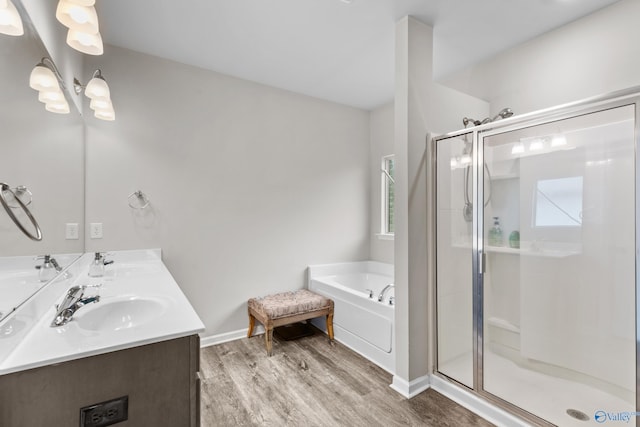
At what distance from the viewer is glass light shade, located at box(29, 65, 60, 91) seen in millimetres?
1129

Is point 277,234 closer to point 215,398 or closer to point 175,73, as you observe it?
point 215,398

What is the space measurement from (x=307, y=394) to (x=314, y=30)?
107 inches

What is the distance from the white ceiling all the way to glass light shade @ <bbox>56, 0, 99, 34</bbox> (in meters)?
0.94

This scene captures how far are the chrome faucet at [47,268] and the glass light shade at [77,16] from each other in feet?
3.19

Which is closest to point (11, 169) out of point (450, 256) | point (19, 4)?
point (19, 4)

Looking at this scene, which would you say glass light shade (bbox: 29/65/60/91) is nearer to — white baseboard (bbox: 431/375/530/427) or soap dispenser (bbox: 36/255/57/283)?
soap dispenser (bbox: 36/255/57/283)

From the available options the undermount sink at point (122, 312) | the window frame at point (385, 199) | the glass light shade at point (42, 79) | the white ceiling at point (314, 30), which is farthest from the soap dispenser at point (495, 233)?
the glass light shade at point (42, 79)

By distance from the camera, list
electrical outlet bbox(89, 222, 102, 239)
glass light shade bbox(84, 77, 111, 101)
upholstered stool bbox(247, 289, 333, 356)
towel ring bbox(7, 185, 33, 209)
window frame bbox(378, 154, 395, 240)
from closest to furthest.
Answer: towel ring bbox(7, 185, 33, 209) < glass light shade bbox(84, 77, 111, 101) < electrical outlet bbox(89, 222, 102, 239) < upholstered stool bbox(247, 289, 333, 356) < window frame bbox(378, 154, 395, 240)

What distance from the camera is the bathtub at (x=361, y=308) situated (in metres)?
2.46

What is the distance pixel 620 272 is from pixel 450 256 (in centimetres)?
88

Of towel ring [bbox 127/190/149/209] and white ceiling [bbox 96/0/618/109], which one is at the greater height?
white ceiling [bbox 96/0/618/109]

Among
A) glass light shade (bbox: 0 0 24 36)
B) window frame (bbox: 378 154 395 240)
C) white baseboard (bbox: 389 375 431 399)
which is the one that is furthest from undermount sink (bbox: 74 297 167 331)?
window frame (bbox: 378 154 395 240)

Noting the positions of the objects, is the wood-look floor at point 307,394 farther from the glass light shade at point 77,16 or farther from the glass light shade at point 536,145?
the glass light shade at point 77,16

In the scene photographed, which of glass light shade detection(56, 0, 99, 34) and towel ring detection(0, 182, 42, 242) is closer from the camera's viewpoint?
towel ring detection(0, 182, 42, 242)
